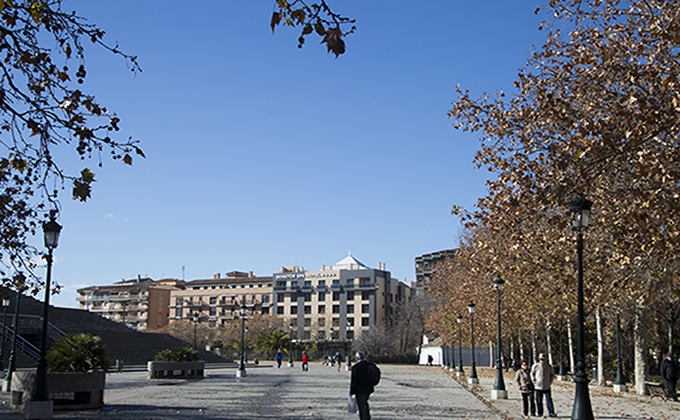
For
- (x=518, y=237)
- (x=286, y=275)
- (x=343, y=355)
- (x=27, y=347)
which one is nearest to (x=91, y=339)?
(x=518, y=237)

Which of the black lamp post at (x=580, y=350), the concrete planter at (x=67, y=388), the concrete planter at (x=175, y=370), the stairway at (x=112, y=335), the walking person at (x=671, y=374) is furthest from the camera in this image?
the stairway at (x=112, y=335)

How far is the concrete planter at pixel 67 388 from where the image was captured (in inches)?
763

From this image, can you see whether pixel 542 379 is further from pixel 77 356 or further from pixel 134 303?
pixel 134 303

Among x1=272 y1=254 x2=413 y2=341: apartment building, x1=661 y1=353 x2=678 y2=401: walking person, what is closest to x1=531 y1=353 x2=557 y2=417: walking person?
x1=661 y1=353 x2=678 y2=401: walking person

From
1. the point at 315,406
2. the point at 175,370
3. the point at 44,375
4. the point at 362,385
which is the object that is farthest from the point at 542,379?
the point at 175,370

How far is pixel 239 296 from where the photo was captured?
141250 millimetres

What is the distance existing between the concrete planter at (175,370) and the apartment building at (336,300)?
269 feet

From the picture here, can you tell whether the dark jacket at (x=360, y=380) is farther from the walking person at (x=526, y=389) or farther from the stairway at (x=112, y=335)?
the stairway at (x=112, y=335)

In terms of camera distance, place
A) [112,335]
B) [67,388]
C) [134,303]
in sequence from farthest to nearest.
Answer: [134,303] → [112,335] → [67,388]

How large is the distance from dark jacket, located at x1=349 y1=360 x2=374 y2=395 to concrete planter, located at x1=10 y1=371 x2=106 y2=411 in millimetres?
8084

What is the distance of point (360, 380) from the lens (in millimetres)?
15609

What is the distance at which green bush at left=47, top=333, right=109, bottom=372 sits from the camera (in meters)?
20.8

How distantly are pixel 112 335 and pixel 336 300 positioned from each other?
6587cm

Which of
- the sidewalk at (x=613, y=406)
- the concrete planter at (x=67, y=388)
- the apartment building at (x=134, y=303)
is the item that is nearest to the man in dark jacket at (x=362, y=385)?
the sidewalk at (x=613, y=406)
